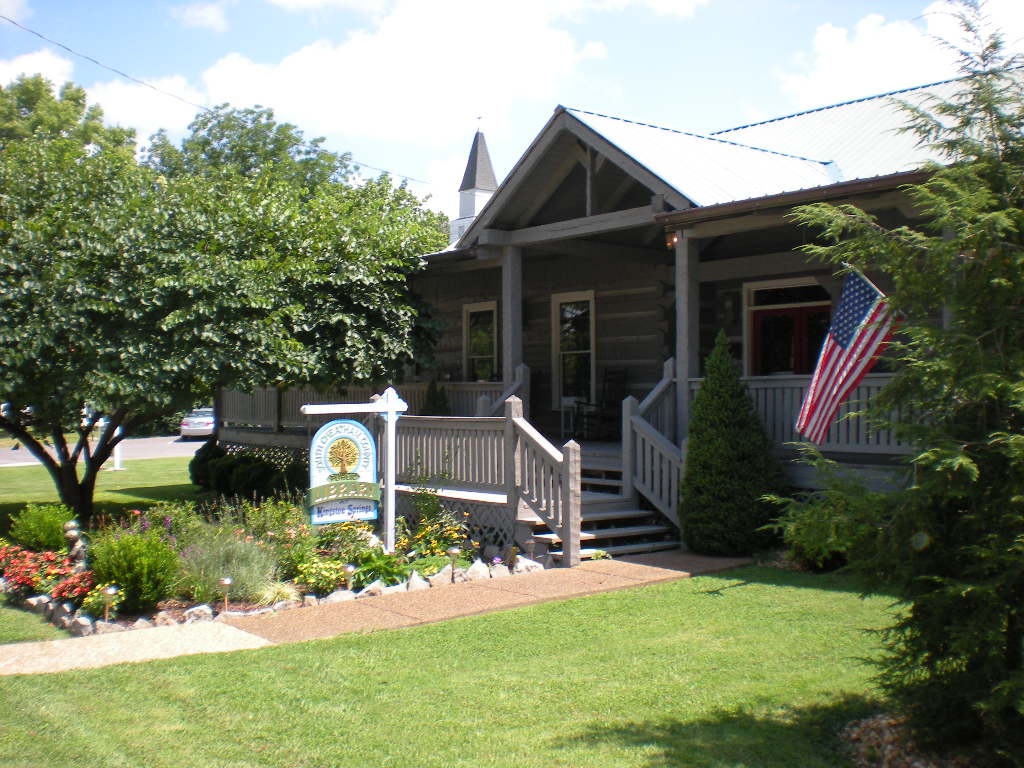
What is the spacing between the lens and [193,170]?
4238cm

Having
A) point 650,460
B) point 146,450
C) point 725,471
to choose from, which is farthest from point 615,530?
point 146,450

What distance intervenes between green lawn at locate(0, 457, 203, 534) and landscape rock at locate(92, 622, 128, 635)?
307 inches

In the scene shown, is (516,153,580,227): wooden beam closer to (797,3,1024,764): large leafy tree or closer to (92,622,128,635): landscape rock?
(92,622,128,635): landscape rock

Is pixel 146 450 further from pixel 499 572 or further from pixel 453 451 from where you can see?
pixel 499 572

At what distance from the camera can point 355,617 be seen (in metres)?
8.12

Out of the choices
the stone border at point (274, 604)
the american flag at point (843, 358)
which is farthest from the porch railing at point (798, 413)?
the stone border at point (274, 604)

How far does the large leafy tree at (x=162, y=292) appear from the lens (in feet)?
38.4

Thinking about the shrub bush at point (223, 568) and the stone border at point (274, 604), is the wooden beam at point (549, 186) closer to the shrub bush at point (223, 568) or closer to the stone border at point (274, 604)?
the stone border at point (274, 604)

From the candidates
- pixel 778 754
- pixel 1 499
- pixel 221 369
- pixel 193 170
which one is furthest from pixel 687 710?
pixel 193 170

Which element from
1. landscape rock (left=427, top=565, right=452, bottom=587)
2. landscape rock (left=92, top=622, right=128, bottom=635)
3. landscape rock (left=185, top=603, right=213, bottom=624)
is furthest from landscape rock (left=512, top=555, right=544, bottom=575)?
landscape rock (left=92, top=622, right=128, bottom=635)

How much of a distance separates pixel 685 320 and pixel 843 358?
9.00 feet

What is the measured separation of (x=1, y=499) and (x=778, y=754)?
61.1 feet

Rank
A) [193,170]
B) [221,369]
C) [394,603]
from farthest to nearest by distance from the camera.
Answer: [193,170], [221,369], [394,603]

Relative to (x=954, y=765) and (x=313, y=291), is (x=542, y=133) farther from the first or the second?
(x=954, y=765)
